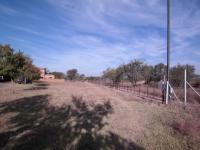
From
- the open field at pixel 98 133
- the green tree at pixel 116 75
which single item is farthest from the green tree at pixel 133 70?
the open field at pixel 98 133

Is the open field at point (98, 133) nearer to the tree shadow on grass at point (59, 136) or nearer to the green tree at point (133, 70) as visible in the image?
the tree shadow on grass at point (59, 136)

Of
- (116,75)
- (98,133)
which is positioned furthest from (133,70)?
(98,133)

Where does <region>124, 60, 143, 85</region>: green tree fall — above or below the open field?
above

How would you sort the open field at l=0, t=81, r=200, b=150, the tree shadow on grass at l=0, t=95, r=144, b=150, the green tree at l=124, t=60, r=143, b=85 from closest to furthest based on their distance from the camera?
the tree shadow on grass at l=0, t=95, r=144, b=150 → the open field at l=0, t=81, r=200, b=150 → the green tree at l=124, t=60, r=143, b=85

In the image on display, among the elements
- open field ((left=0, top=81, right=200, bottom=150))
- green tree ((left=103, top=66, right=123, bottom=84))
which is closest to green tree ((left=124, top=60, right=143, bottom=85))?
green tree ((left=103, top=66, right=123, bottom=84))

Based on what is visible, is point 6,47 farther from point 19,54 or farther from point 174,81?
point 174,81

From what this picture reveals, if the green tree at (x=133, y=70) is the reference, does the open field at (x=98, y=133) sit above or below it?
below

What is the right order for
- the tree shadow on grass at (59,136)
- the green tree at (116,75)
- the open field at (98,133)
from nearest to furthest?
the tree shadow on grass at (59,136) < the open field at (98,133) < the green tree at (116,75)

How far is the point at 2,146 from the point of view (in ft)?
17.9

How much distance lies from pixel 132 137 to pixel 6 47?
24.9m

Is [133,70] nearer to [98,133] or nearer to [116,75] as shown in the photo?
[116,75]

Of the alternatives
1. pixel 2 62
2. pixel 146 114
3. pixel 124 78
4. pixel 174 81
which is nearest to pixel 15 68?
pixel 2 62

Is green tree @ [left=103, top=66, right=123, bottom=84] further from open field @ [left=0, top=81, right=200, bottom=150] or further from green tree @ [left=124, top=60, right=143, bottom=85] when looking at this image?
open field @ [left=0, top=81, right=200, bottom=150]

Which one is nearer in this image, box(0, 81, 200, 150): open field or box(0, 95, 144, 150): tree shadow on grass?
box(0, 95, 144, 150): tree shadow on grass
